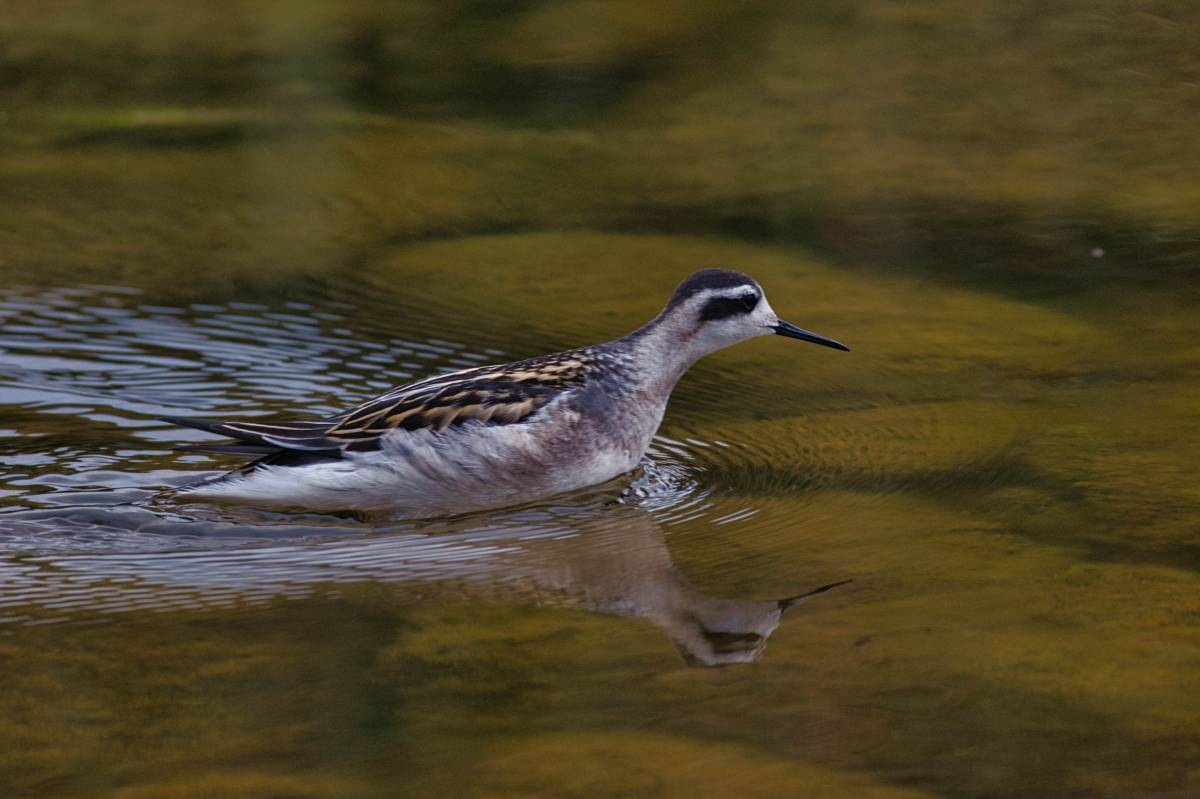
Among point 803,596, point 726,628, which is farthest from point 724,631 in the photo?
point 803,596

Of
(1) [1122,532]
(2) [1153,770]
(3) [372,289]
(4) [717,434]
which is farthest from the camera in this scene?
(3) [372,289]

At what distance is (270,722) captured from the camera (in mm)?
5043

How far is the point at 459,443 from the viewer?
7.15 metres

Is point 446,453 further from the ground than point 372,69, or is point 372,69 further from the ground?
point 372,69

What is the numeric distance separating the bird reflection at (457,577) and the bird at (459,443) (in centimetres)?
39

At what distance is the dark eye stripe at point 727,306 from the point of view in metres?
7.79

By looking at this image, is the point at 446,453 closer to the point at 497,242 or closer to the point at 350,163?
the point at 497,242

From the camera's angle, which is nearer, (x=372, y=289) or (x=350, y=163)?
(x=372, y=289)

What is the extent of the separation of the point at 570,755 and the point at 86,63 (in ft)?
34.0

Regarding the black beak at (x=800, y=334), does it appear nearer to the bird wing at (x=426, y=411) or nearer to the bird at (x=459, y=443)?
the bird at (x=459, y=443)

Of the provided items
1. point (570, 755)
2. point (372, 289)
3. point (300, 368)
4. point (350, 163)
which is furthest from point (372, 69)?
point (570, 755)

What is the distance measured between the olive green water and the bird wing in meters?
0.35

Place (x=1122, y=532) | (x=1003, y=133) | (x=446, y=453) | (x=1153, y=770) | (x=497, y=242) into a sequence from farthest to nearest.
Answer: (x=1003, y=133) < (x=497, y=242) < (x=446, y=453) < (x=1122, y=532) < (x=1153, y=770)

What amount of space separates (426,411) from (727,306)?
145 centimetres
